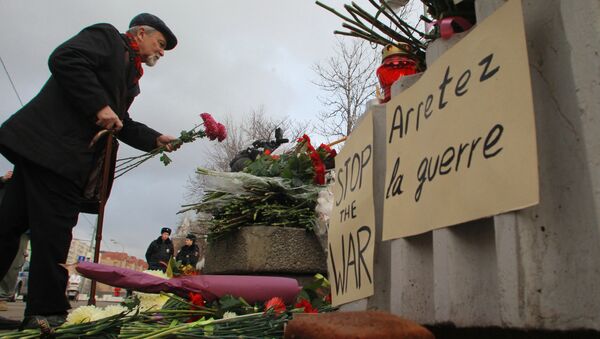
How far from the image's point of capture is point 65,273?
90.5 inches

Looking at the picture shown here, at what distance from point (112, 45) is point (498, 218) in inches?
98.5

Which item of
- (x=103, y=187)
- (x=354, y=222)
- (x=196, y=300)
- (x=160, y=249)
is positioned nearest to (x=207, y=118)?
(x=103, y=187)

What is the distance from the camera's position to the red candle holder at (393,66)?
189cm

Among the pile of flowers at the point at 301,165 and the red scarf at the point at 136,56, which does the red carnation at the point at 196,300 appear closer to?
the pile of flowers at the point at 301,165

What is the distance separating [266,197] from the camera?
3.37 metres

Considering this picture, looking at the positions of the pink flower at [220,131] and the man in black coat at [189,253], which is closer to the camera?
the pink flower at [220,131]

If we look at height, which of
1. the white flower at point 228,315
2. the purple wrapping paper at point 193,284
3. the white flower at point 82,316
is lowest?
the white flower at point 82,316

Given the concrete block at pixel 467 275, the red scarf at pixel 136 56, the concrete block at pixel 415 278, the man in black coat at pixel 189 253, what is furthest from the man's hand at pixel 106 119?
the man in black coat at pixel 189 253

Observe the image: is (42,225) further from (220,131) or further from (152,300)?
(220,131)

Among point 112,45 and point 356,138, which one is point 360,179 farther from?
point 112,45

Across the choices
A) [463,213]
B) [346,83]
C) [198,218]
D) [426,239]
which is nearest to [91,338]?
[426,239]

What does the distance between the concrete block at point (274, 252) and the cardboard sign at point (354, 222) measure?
1.27 meters

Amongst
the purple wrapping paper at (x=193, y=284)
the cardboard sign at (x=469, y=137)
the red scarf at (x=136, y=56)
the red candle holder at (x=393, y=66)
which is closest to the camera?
the cardboard sign at (x=469, y=137)

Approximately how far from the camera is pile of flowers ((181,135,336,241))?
331cm
